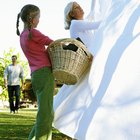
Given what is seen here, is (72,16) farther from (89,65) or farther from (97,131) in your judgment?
(97,131)

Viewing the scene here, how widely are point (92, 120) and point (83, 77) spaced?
36.0 inches

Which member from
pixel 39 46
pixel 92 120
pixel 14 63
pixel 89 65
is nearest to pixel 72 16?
pixel 39 46

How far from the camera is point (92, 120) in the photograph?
339 centimetres

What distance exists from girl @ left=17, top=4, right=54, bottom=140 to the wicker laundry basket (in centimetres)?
28

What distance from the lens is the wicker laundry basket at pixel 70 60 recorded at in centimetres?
405

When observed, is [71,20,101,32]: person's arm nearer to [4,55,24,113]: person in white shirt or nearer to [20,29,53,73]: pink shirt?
[20,29,53,73]: pink shirt

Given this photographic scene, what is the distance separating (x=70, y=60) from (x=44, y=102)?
0.61m

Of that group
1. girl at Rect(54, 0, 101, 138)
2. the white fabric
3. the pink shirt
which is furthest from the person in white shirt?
the white fabric

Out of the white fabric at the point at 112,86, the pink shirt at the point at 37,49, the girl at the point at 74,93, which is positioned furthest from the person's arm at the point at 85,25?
the pink shirt at the point at 37,49

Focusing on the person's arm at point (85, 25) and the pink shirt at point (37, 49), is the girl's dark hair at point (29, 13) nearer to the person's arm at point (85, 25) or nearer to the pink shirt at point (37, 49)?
the pink shirt at point (37, 49)

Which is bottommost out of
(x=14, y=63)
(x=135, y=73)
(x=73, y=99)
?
(x=14, y=63)

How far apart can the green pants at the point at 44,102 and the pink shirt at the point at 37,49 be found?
7cm

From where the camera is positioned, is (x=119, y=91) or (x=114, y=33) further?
(x=114, y=33)

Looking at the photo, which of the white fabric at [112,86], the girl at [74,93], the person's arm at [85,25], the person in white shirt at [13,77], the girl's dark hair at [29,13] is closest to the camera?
the white fabric at [112,86]
